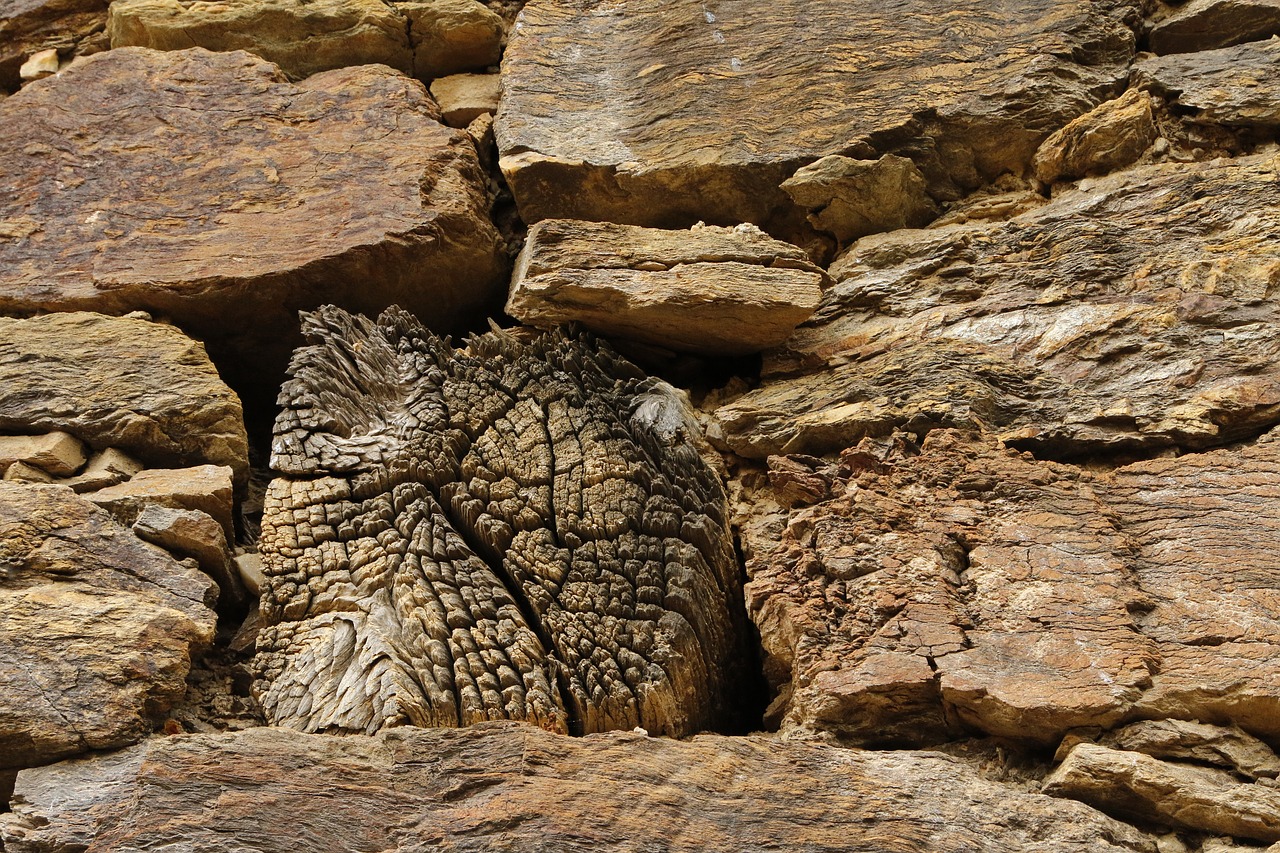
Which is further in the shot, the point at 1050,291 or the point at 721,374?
the point at 721,374

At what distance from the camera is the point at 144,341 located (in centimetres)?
378

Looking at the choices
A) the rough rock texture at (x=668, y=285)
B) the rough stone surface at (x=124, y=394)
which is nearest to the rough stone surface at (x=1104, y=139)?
the rough rock texture at (x=668, y=285)

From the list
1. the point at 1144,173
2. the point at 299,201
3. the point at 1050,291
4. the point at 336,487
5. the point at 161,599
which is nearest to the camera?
the point at 161,599

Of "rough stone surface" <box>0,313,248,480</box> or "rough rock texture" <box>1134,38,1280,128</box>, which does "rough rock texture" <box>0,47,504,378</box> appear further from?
"rough rock texture" <box>1134,38,1280,128</box>

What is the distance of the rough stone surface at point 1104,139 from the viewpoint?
3.98m

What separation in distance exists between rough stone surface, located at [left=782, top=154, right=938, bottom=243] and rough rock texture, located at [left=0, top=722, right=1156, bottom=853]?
206 centimetres

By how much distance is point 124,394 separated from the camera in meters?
3.58

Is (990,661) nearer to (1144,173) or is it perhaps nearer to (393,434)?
(393,434)

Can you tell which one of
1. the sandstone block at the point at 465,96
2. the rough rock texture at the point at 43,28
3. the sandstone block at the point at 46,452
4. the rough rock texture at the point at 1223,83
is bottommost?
the sandstone block at the point at 46,452

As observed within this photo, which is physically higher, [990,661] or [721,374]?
[721,374]

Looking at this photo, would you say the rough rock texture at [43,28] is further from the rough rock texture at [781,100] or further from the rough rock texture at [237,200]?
the rough rock texture at [781,100]

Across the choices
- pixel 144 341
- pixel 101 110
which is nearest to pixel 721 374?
pixel 144 341

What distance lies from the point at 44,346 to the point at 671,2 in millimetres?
2702

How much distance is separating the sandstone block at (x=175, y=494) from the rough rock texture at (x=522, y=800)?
2.70ft
